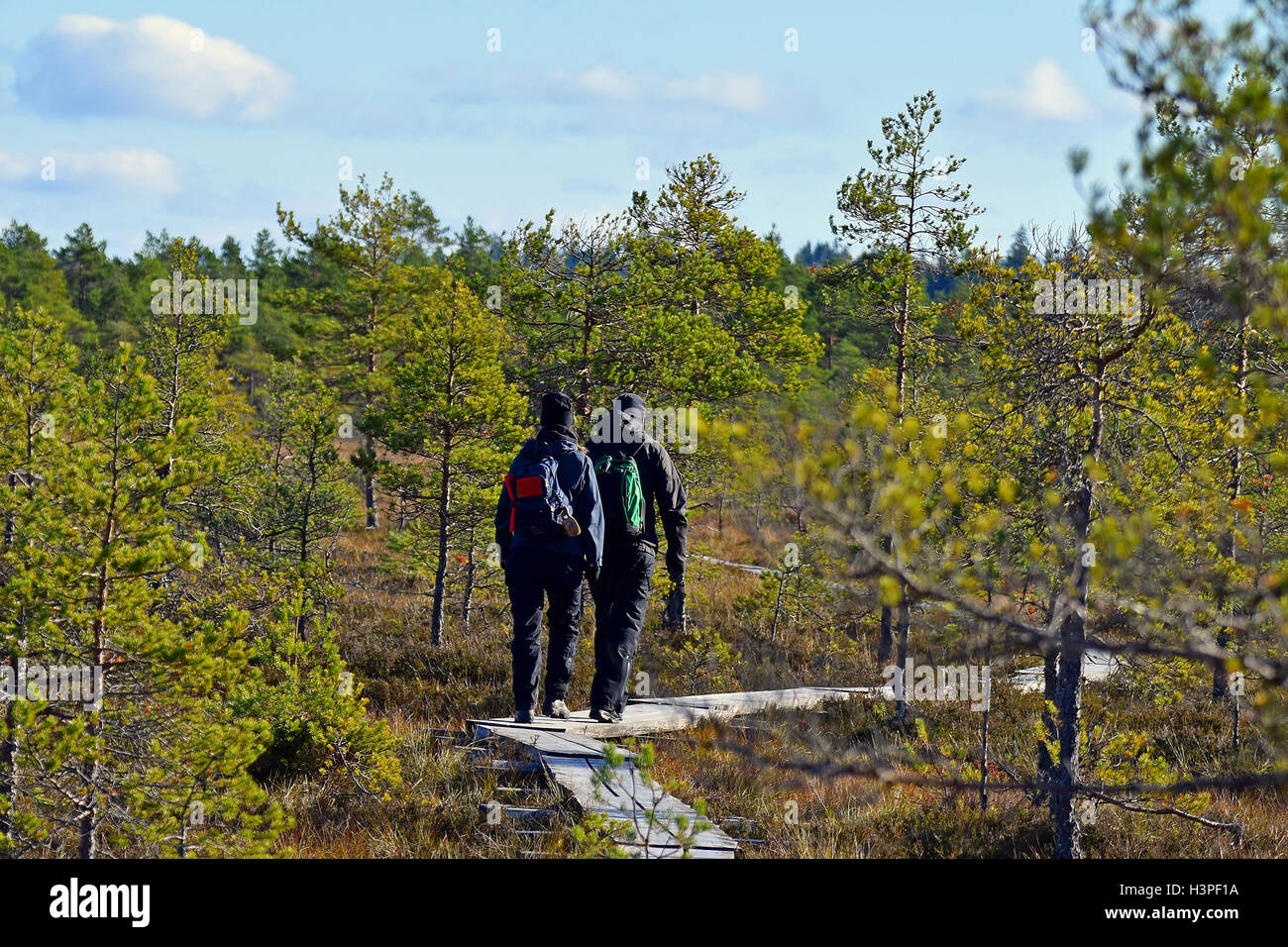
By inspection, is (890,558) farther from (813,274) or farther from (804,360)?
(804,360)

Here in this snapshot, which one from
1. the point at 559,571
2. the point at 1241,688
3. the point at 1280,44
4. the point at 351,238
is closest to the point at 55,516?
the point at 559,571

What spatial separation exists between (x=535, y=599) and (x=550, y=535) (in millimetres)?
509

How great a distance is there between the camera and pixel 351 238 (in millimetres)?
26281

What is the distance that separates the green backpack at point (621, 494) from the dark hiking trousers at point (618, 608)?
0.18 m

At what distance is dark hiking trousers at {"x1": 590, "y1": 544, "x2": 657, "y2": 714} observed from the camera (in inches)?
290

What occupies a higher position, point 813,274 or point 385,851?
point 813,274

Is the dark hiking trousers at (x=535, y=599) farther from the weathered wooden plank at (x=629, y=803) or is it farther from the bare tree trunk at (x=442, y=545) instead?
the bare tree trunk at (x=442, y=545)

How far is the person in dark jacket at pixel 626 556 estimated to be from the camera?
7.40 metres

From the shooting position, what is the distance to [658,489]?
7.59 m

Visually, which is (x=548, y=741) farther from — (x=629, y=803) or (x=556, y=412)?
(x=556, y=412)

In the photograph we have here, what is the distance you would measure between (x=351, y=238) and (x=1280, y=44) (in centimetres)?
2620

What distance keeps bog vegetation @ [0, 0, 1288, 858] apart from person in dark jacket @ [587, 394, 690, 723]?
0.80 metres

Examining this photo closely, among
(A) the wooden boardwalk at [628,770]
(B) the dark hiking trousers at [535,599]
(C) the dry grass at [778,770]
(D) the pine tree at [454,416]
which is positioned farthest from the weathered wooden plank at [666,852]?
(D) the pine tree at [454,416]

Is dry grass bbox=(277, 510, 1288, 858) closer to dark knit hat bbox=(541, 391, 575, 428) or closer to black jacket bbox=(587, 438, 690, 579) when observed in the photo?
black jacket bbox=(587, 438, 690, 579)
